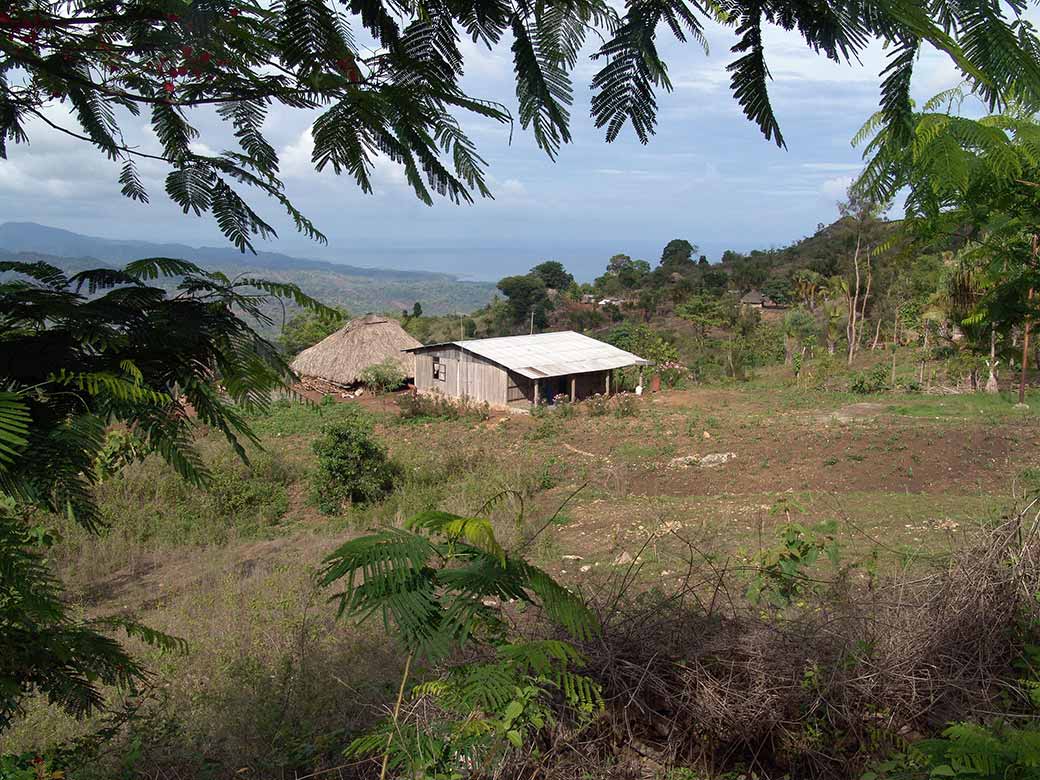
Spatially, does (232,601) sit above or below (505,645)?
below

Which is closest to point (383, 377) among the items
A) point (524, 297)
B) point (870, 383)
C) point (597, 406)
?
point (597, 406)

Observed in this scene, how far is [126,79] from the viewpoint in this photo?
1.94 m

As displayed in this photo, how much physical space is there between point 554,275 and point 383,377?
37522 mm

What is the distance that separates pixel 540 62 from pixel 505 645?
1.47 m

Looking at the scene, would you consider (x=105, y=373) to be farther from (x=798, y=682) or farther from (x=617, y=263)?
(x=617, y=263)

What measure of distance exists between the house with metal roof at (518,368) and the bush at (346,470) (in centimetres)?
830

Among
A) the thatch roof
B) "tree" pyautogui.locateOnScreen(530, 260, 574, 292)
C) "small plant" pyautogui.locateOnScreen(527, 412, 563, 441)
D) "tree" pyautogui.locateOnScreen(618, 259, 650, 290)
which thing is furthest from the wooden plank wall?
"tree" pyautogui.locateOnScreen(530, 260, 574, 292)

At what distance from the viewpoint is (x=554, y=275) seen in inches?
2371

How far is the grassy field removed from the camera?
3955mm

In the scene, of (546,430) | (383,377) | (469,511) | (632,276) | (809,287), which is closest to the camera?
(469,511)

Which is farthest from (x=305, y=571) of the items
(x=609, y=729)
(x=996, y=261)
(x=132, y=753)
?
(x=996, y=261)

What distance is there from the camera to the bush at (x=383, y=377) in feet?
80.9

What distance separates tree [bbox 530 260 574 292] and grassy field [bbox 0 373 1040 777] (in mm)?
42514

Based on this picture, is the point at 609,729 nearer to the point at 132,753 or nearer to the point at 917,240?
the point at 132,753
